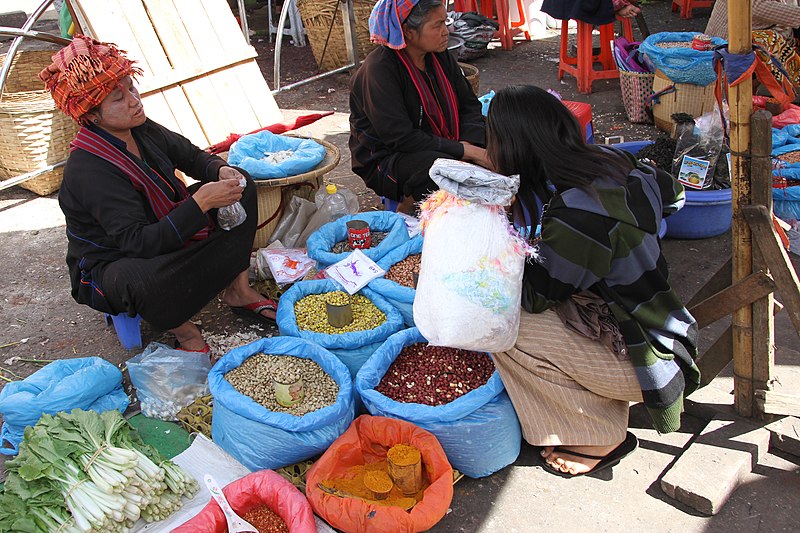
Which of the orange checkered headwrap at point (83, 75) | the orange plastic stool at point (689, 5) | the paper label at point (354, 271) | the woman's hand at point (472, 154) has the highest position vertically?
the orange checkered headwrap at point (83, 75)

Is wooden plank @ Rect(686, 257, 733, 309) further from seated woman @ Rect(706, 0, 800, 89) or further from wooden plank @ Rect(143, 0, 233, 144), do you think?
wooden plank @ Rect(143, 0, 233, 144)

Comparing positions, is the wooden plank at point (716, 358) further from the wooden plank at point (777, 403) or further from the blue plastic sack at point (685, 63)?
the blue plastic sack at point (685, 63)

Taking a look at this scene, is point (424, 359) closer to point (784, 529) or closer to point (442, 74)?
point (784, 529)

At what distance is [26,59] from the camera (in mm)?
5781

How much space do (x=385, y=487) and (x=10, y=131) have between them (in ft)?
12.6

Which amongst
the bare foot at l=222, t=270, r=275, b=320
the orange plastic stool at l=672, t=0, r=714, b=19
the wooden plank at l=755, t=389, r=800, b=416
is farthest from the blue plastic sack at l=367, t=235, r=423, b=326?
the orange plastic stool at l=672, t=0, r=714, b=19

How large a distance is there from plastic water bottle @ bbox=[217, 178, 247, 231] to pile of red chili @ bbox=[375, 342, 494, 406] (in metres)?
1.08

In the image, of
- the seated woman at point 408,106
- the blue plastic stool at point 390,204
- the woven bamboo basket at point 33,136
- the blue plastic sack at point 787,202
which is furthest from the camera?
the woven bamboo basket at point 33,136

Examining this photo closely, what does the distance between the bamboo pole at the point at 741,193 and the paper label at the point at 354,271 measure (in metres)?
1.54

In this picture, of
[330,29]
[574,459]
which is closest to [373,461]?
[574,459]

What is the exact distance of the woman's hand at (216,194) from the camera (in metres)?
3.11

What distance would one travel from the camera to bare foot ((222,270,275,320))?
364 centimetres

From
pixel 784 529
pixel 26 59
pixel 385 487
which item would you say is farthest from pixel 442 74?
pixel 26 59

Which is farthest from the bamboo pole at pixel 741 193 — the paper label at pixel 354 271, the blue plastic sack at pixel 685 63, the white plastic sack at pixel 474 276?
the blue plastic sack at pixel 685 63
